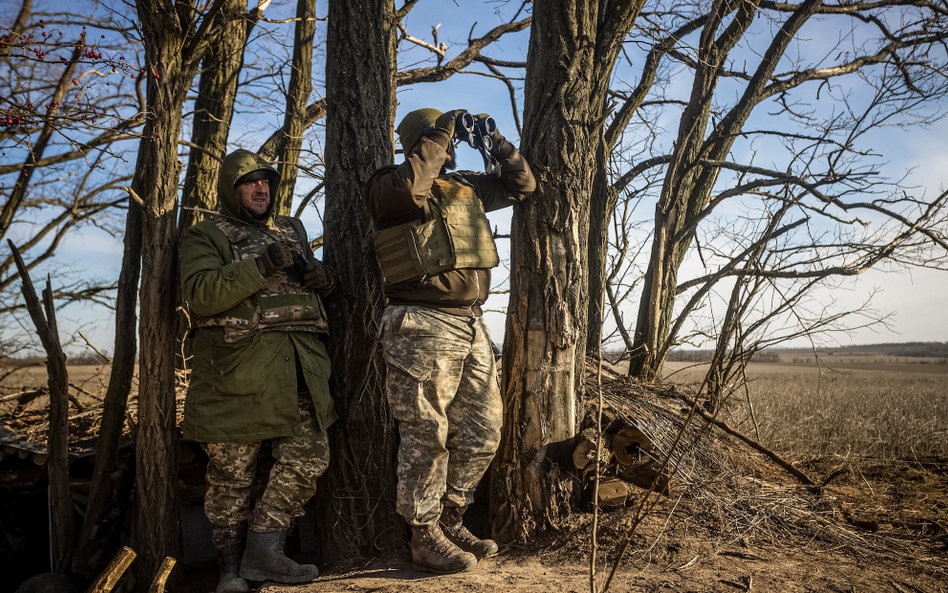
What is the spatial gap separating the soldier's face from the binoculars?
118cm

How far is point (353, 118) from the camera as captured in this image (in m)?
4.14

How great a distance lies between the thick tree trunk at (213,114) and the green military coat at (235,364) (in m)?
3.45

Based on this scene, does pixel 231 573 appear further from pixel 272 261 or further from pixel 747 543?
pixel 747 543

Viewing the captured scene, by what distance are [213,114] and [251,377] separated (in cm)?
466

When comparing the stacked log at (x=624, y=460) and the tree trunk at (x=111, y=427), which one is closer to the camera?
the stacked log at (x=624, y=460)

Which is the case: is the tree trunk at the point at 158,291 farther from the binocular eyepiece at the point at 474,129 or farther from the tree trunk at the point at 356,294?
the binocular eyepiece at the point at 474,129

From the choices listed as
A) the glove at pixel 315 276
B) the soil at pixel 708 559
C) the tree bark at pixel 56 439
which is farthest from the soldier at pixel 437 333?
the tree bark at pixel 56 439

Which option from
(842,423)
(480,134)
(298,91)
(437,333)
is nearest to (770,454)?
(437,333)

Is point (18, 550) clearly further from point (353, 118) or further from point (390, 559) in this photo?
point (353, 118)

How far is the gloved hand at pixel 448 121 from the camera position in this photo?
3502mm

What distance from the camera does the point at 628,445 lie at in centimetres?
421

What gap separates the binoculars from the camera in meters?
3.62

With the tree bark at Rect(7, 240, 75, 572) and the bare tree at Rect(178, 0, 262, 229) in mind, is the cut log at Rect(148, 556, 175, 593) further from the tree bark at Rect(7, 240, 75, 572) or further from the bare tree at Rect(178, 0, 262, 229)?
the bare tree at Rect(178, 0, 262, 229)

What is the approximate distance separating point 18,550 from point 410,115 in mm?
4504
